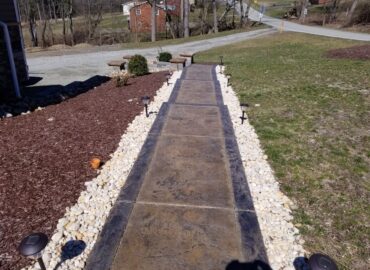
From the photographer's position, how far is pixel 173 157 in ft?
22.1

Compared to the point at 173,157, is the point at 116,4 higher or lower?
higher

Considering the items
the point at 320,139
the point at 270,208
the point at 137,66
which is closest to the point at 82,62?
the point at 137,66

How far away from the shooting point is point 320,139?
762 cm

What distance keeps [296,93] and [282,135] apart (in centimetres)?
409

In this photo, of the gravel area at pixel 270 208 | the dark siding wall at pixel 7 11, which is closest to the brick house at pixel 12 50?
the dark siding wall at pixel 7 11

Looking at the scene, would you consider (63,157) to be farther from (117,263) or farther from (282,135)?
(282,135)

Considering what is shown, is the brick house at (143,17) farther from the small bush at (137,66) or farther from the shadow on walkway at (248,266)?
the shadow on walkway at (248,266)

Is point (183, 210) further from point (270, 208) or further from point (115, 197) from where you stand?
point (270, 208)

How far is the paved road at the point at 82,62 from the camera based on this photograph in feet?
53.8

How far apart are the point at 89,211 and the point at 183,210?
60.2 inches

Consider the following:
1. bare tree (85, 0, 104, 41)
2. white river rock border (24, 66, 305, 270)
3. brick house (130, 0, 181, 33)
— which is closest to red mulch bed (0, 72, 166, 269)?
white river rock border (24, 66, 305, 270)

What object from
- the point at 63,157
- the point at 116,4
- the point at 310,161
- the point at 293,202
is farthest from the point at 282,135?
the point at 116,4

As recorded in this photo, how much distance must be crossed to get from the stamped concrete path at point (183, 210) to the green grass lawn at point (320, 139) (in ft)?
2.98

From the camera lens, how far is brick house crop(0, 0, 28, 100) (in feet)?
38.3
